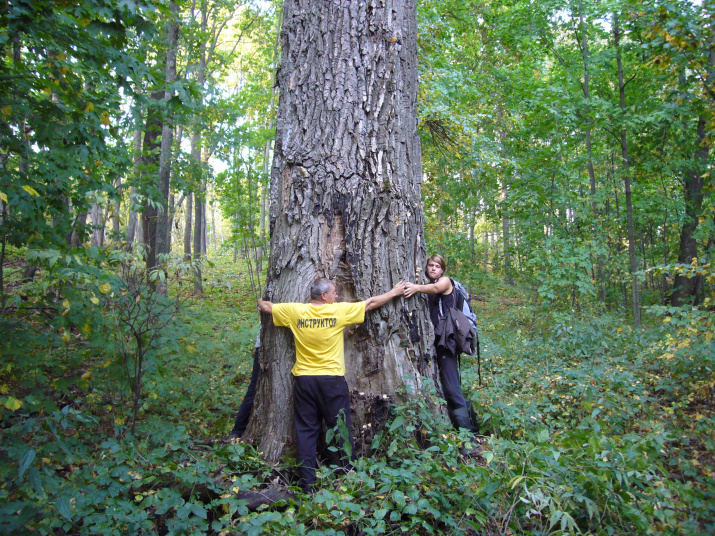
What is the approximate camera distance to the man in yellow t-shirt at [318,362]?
3.74 metres

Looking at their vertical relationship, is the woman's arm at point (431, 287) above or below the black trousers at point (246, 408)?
above

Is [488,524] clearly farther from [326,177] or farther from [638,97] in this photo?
[638,97]

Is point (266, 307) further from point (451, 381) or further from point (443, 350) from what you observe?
point (451, 381)

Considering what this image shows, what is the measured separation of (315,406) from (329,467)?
523 mm

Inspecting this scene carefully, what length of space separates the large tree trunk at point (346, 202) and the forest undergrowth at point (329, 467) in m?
0.39

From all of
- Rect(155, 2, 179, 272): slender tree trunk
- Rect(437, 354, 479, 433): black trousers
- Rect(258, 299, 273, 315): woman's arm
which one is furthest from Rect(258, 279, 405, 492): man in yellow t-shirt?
Rect(155, 2, 179, 272): slender tree trunk

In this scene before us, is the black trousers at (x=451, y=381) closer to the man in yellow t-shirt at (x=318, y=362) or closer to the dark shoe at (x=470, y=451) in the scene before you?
the dark shoe at (x=470, y=451)

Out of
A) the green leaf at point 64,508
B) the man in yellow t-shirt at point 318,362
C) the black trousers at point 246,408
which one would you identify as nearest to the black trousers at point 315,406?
the man in yellow t-shirt at point 318,362

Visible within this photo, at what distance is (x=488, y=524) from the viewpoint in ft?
9.39

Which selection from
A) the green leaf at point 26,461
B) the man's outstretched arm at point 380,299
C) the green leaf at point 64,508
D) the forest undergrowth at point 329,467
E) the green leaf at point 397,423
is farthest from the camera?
the man's outstretched arm at point 380,299

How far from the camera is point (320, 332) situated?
12.4ft

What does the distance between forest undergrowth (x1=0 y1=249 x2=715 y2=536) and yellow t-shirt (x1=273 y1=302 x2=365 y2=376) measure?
0.74 meters

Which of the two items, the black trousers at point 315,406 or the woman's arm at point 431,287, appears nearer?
the black trousers at point 315,406

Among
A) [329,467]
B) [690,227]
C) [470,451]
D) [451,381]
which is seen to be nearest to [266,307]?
[329,467]
